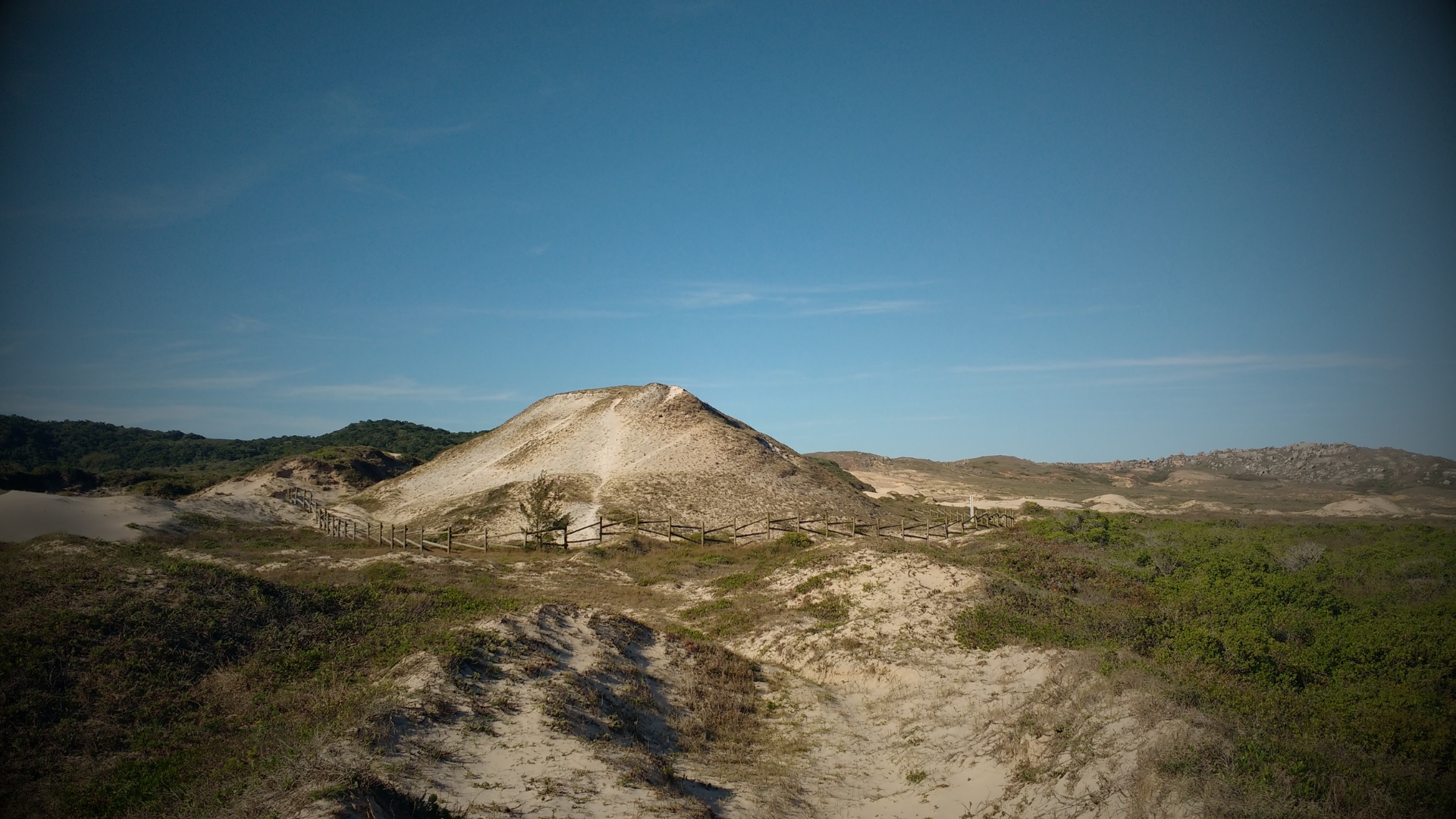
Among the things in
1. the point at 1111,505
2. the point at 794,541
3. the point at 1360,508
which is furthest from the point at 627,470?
the point at 1360,508

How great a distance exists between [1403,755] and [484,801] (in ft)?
37.5

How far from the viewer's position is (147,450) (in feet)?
383

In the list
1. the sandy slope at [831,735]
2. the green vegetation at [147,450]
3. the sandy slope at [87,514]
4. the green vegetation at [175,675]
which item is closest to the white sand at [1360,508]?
the sandy slope at [831,735]

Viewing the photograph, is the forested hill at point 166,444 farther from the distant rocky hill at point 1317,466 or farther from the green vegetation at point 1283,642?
the distant rocky hill at point 1317,466

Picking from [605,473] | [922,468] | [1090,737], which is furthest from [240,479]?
[922,468]

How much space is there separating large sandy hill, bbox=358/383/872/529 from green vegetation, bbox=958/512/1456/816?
19978 mm

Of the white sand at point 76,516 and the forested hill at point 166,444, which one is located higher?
the forested hill at point 166,444

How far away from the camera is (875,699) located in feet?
47.6

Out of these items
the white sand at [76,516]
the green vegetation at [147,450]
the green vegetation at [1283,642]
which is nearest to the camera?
the green vegetation at [1283,642]

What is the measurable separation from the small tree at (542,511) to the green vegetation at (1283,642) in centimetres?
2111

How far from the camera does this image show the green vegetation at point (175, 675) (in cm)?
852

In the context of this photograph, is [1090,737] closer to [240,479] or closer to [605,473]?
[605,473]

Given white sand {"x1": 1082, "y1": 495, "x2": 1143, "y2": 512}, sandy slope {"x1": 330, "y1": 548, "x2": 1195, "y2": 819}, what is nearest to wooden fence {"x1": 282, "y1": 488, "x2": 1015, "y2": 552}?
sandy slope {"x1": 330, "y1": 548, "x2": 1195, "y2": 819}

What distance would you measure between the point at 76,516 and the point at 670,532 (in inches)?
1240
